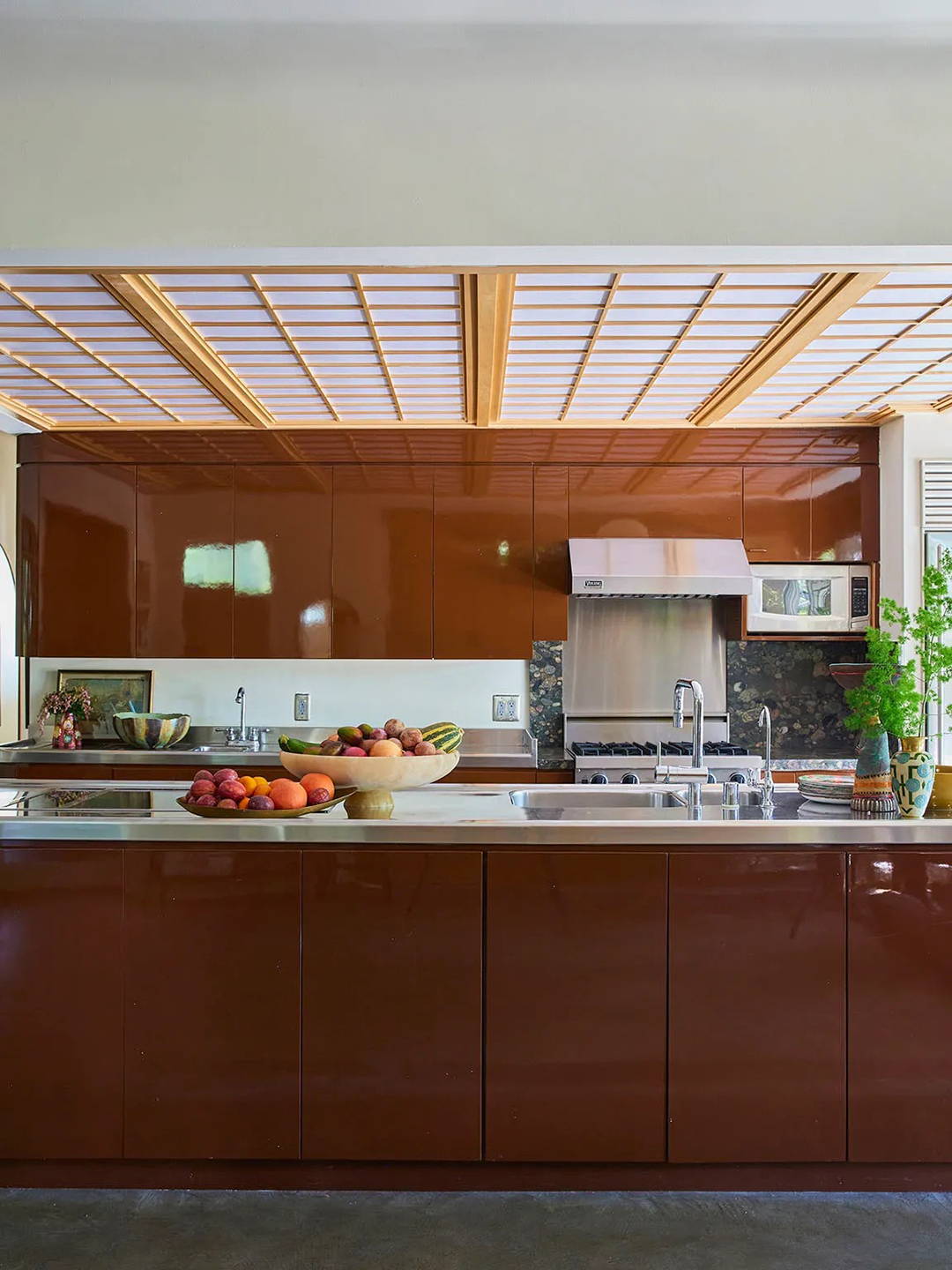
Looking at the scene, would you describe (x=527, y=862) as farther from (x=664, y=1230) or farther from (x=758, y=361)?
(x=758, y=361)

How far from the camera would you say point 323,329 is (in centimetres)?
366

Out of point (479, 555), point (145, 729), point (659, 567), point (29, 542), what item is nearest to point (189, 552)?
point (29, 542)

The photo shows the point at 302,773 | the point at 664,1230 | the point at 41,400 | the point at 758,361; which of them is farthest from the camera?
the point at 41,400

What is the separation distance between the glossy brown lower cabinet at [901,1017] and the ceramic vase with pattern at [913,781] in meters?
0.16

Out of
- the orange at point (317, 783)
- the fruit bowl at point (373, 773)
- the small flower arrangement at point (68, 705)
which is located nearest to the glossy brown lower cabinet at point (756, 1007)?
the fruit bowl at point (373, 773)

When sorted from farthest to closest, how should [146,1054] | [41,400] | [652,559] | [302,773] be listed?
[652,559] → [41,400] → [302,773] → [146,1054]

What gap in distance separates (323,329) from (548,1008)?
8.13ft

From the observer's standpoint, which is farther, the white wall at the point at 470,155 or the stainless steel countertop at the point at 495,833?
the white wall at the point at 470,155

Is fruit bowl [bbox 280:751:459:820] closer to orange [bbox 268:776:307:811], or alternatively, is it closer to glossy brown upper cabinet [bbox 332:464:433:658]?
orange [bbox 268:776:307:811]

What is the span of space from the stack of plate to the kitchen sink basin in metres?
0.32

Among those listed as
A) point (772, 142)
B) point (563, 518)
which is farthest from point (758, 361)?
point (563, 518)

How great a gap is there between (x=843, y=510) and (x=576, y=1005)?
369 centimetres

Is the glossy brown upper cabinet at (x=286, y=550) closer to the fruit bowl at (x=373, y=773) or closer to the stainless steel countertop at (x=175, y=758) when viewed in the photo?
the stainless steel countertop at (x=175, y=758)

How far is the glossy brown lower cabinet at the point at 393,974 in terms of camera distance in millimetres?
2693
